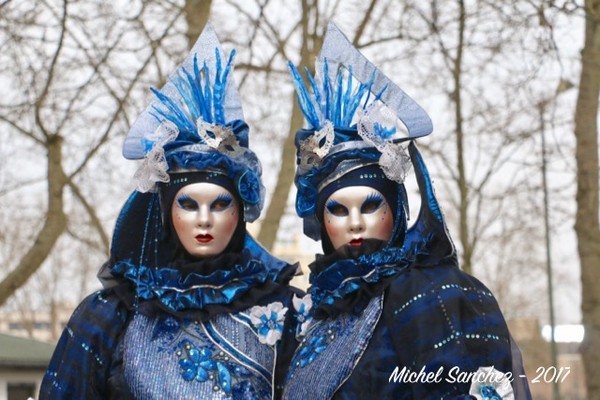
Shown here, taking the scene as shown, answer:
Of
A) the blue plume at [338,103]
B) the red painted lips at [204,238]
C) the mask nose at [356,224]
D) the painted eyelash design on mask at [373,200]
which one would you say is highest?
the blue plume at [338,103]

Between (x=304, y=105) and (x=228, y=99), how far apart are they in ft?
1.79

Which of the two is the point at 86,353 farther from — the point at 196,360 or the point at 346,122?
the point at 346,122

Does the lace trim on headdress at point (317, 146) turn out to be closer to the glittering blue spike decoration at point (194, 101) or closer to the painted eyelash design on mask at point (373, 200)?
the painted eyelash design on mask at point (373, 200)

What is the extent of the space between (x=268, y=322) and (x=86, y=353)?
0.85m

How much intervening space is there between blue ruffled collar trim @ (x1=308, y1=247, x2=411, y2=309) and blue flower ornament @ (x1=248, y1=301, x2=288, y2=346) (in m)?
0.44

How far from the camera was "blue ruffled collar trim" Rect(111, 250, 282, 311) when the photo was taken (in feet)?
16.3

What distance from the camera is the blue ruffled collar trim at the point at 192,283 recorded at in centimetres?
497

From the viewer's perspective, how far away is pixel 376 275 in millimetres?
4473

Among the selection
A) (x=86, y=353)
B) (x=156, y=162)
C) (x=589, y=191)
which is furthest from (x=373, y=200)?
(x=589, y=191)

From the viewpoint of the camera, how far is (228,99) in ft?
17.7

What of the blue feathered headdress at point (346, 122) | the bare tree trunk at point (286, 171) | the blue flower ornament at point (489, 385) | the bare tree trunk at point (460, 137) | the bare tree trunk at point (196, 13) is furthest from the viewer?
the bare tree trunk at point (460, 137)

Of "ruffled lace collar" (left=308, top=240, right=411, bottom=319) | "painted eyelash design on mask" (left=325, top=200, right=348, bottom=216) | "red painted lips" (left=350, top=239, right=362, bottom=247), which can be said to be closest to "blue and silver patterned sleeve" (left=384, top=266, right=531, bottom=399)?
"ruffled lace collar" (left=308, top=240, right=411, bottom=319)

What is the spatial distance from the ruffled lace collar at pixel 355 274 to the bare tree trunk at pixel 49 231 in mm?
5349

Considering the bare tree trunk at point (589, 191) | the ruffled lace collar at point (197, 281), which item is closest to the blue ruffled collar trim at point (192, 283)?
the ruffled lace collar at point (197, 281)
